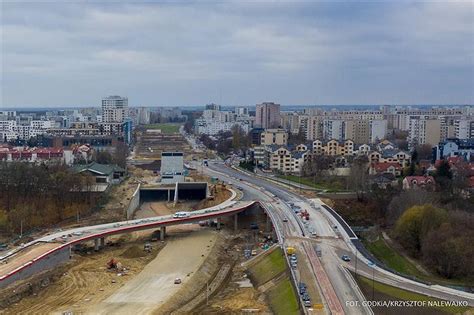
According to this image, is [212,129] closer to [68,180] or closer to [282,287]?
[68,180]

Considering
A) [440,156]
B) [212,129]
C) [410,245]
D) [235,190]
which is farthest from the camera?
[212,129]

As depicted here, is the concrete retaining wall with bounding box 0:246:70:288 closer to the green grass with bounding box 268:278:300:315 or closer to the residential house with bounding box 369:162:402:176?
the green grass with bounding box 268:278:300:315

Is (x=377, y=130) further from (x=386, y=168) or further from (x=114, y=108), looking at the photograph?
(x=114, y=108)

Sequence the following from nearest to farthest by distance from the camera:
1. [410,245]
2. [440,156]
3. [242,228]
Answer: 1. [410,245]
2. [242,228]
3. [440,156]

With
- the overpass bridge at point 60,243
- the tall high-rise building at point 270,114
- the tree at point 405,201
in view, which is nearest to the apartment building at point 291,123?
the tall high-rise building at point 270,114

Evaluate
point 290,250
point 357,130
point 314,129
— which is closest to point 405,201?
point 290,250

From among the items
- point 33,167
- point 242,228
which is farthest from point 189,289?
point 33,167
